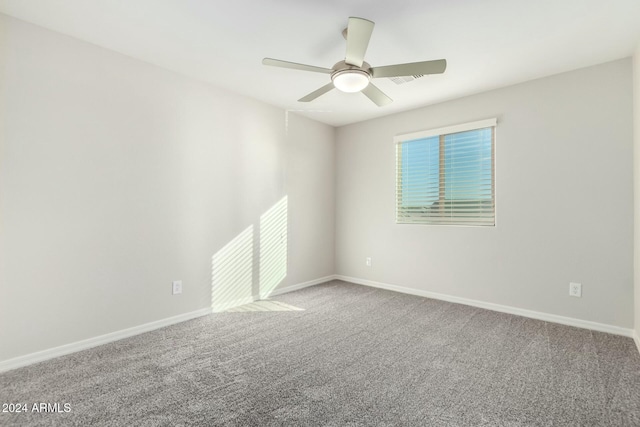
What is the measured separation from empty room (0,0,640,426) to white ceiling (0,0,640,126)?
2 centimetres

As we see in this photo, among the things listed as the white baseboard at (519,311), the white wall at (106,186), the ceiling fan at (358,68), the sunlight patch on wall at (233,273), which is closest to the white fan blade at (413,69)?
the ceiling fan at (358,68)

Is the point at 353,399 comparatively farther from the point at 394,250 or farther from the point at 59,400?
the point at 394,250

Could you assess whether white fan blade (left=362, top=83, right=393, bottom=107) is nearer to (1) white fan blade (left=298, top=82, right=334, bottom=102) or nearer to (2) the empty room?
(2) the empty room

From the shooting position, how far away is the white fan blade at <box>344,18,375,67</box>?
67.3 inches

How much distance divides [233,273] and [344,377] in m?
1.90

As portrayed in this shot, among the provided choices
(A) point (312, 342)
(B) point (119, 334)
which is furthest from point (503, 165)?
(B) point (119, 334)

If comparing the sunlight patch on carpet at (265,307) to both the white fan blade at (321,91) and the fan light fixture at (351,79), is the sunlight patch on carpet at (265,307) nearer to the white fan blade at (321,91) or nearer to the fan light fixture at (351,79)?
the white fan blade at (321,91)

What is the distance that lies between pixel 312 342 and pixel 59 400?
1.63 meters

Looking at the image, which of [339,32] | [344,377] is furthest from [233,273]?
[339,32]

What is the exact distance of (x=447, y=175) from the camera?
371cm

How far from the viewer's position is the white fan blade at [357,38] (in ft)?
5.61

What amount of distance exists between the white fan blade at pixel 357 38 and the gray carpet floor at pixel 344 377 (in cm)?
214

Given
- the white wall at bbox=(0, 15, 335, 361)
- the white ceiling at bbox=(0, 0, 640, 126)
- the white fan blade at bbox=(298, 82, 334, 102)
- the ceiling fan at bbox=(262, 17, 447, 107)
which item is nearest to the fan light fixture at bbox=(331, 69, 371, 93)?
the ceiling fan at bbox=(262, 17, 447, 107)

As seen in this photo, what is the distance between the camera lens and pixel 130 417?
1.57 meters
